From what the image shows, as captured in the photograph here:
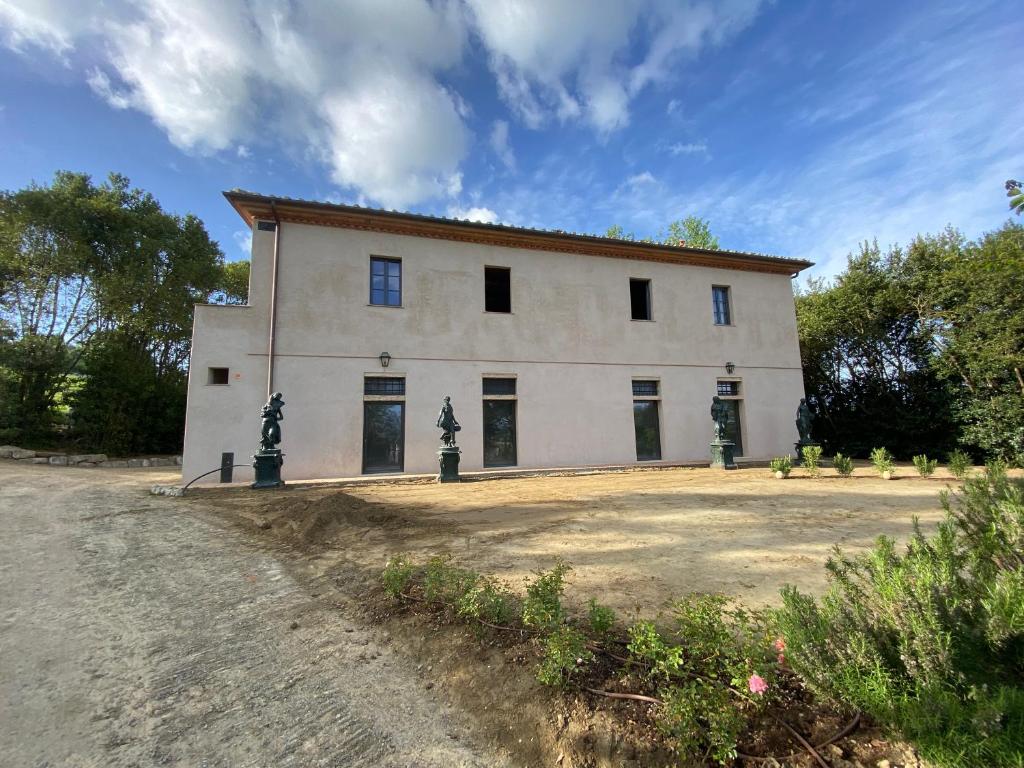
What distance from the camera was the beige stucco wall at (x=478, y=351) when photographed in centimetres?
942

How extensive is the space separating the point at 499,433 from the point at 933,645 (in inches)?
378

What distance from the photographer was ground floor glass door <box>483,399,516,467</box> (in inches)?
421

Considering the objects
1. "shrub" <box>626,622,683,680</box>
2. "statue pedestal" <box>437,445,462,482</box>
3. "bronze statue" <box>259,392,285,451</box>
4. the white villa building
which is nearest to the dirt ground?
"shrub" <box>626,622,683,680</box>

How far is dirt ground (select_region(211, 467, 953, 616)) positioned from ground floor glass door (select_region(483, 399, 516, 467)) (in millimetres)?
2338

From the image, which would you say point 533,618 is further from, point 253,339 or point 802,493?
point 253,339

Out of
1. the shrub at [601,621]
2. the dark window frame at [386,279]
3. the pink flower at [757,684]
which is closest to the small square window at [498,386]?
the dark window frame at [386,279]

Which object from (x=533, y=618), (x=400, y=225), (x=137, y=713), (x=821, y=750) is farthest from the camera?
(x=400, y=225)

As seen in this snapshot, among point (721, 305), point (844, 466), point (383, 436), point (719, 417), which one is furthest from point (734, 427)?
point (383, 436)

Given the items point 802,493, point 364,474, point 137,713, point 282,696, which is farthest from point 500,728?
point 364,474

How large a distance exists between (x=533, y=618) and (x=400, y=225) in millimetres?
10016

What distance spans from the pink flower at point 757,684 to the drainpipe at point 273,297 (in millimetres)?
9825

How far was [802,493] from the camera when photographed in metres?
6.84

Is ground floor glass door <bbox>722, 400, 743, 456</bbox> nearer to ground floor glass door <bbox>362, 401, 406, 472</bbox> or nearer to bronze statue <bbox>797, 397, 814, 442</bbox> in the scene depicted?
bronze statue <bbox>797, 397, 814, 442</bbox>

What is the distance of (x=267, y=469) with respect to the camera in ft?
27.1
